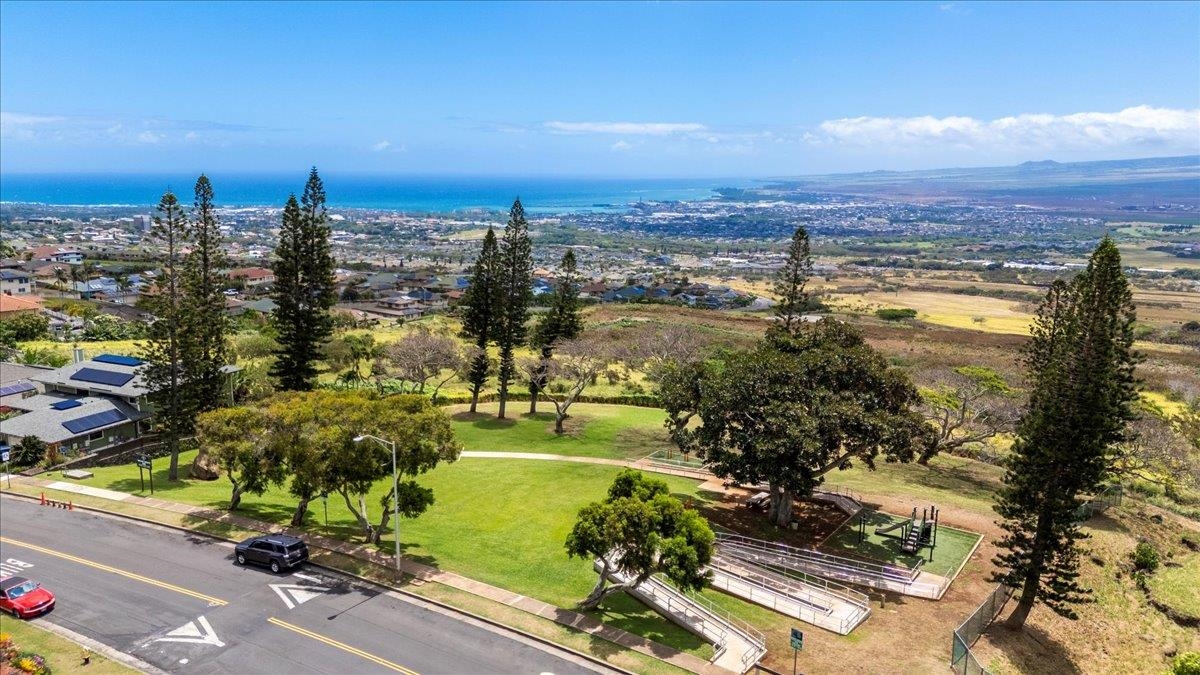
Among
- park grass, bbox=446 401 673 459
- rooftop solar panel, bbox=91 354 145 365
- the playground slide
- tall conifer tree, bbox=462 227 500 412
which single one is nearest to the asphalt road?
the playground slide

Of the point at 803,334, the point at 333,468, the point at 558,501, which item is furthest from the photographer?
the point at 803,334

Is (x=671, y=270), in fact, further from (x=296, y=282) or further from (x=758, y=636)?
(x=758, y=636)

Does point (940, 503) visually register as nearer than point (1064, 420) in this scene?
No

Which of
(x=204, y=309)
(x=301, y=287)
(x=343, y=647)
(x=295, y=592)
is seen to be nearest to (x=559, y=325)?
(x=301, y=287)

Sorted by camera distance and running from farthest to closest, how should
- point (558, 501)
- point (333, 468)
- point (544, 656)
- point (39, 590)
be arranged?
point (558, 501), point (333, 468), point (39, 590), point (544, 656)

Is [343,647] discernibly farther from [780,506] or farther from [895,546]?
[895,546]

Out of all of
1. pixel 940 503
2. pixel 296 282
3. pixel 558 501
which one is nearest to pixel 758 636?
pixel 558 501

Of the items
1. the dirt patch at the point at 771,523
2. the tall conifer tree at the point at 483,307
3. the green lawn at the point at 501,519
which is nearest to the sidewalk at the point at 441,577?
the green lawn at the point at 501,519
